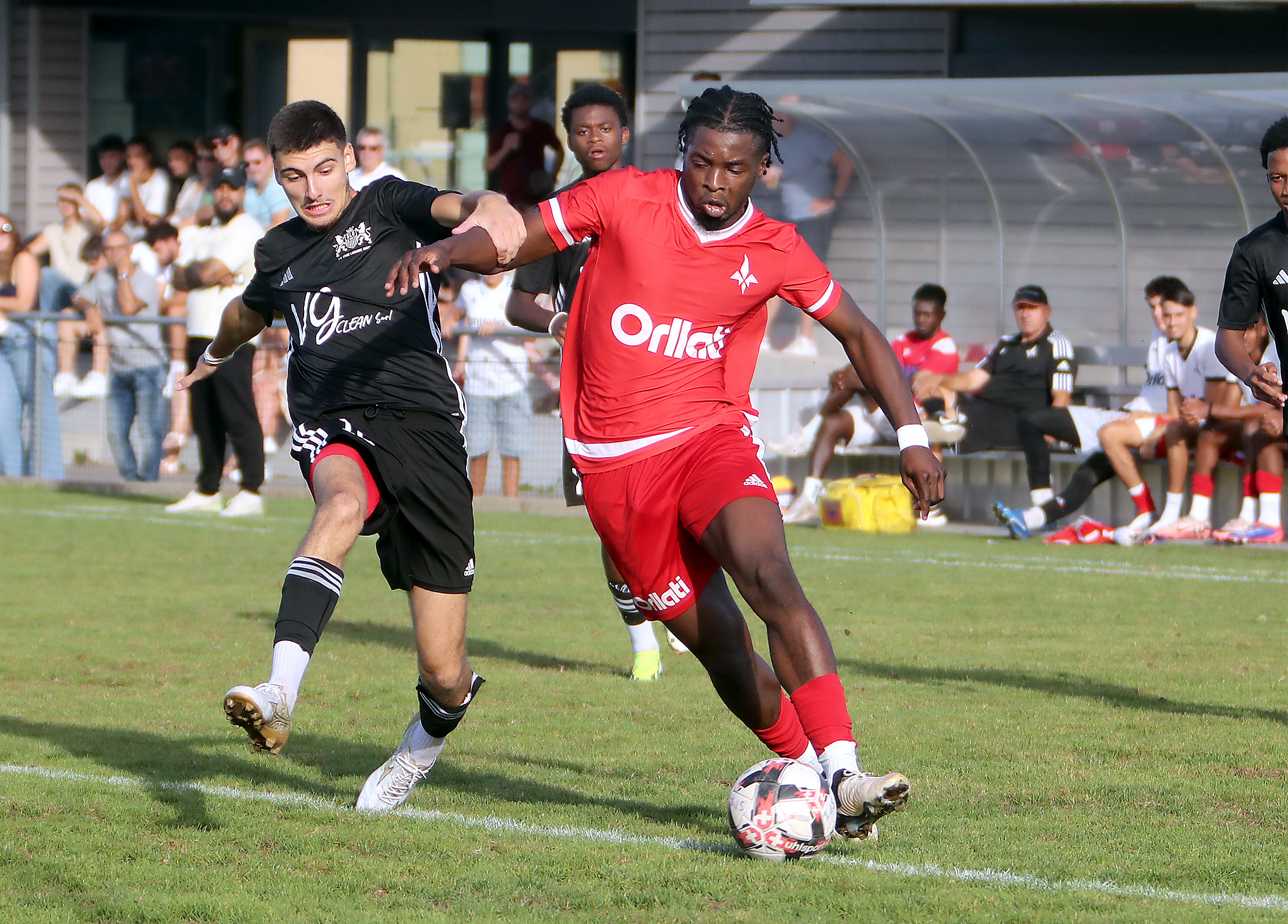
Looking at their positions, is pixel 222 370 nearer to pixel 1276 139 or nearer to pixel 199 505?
pixel 199 505

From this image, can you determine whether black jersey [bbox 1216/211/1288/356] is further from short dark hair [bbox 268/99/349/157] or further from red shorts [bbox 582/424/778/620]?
short dark hair [bbox 268/99/349/157]

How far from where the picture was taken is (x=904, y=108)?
15664mm

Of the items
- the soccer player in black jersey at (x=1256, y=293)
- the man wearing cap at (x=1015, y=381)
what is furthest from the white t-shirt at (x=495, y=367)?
the soccer player in black jersey at (x=1256, y=293)

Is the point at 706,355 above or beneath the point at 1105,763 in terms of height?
above

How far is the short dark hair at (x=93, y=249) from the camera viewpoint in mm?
16688

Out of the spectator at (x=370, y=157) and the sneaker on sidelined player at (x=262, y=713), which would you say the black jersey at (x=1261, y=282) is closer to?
the sneaker on sidelined player at (x=262, y=713)

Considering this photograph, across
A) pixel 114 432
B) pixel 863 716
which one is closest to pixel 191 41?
pixel 114 432

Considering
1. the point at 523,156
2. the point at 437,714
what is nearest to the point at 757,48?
the point at 523,156

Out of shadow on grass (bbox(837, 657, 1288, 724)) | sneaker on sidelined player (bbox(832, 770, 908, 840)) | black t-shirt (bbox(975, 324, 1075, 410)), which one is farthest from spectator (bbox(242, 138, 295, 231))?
sneaker on sidelined player (bbox(832, 770, 908, 840))

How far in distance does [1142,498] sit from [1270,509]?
94 cm

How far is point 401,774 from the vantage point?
5.22 meters

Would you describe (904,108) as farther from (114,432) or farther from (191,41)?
(191,41)

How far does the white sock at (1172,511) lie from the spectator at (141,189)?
37.0 feet

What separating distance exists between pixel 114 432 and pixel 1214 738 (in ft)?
39.8
